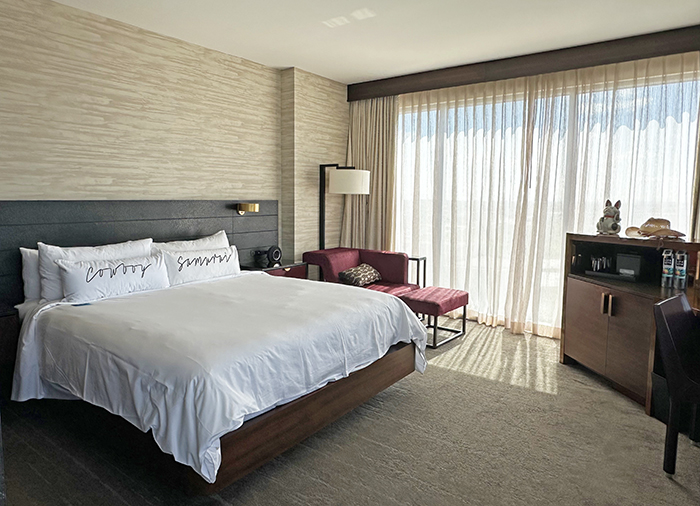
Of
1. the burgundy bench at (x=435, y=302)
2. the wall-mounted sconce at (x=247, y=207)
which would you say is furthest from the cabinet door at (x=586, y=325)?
the wall-mounted sconce at (x=247, y=207)

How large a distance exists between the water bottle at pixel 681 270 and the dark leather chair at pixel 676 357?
2.11ft

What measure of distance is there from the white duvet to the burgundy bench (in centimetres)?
90

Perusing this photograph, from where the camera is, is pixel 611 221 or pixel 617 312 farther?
pixel 611 221

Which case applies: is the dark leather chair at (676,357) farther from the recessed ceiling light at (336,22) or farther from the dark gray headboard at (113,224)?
the dark gray headboard at (113,224)

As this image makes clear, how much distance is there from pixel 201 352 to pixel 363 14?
2890 mm

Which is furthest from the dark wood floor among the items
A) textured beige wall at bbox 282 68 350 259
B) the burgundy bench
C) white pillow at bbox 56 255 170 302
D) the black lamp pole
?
the black lamp pole

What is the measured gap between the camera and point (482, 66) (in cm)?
509

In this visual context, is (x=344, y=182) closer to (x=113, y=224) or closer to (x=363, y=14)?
(x=363, y=14)

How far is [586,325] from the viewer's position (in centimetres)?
384

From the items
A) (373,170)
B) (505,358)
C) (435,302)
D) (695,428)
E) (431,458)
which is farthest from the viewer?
(373,170)

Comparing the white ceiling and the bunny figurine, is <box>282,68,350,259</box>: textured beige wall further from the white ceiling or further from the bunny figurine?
the bunny figurine

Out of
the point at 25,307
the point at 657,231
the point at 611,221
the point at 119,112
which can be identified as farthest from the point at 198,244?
the point at 657,231

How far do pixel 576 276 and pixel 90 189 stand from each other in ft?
13.3

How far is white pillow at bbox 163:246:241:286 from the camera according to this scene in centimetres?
394
